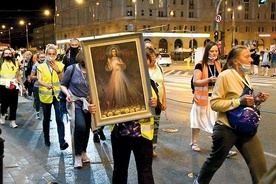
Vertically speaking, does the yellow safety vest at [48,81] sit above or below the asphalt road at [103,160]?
above

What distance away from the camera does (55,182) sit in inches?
211

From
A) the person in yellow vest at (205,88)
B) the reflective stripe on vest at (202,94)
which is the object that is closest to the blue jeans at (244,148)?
the person in yellow vest at (205,88)

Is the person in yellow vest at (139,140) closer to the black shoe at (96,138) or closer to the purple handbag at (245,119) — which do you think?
the purple handbag at (245,119)

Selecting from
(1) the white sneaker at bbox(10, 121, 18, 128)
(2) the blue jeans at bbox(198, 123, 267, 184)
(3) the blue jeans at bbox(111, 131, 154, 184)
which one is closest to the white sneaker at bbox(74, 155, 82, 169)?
(3) the blue jeans at bbox(111, 131, 154, 184)

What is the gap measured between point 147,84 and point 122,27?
299 ft

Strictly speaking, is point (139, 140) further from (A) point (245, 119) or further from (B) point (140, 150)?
(A) point (245, 119)

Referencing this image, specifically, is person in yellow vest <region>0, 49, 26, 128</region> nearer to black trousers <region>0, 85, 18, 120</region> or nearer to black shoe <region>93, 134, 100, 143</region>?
black trousers <region>0, 85, 18, 120</region>

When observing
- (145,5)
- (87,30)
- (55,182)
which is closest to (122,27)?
(145,5)

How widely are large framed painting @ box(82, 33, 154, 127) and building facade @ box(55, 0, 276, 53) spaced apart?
3338 inches

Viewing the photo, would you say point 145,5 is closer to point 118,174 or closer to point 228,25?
point 228,25

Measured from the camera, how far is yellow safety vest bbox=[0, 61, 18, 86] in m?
9.70

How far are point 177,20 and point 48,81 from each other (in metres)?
93.3

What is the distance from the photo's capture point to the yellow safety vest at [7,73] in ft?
31.8

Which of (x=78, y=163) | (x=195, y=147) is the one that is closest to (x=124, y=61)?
(x=78, y=163)
